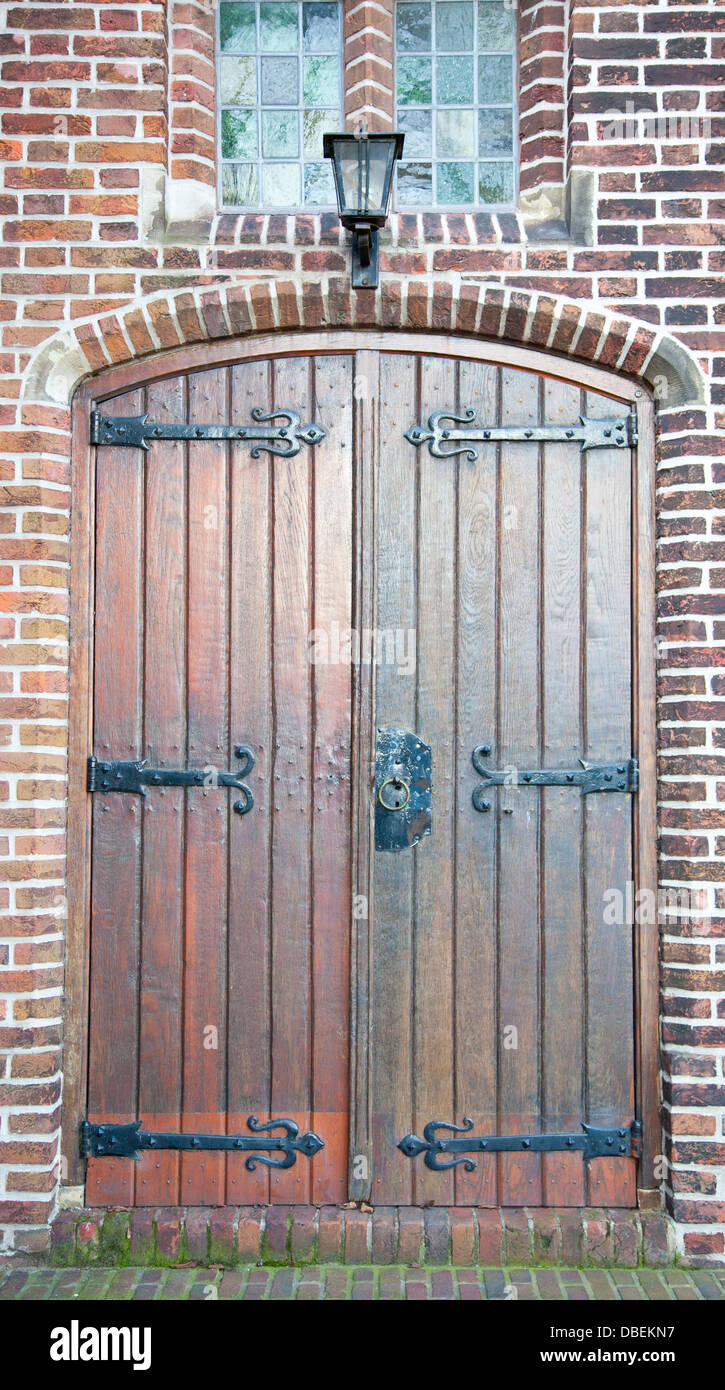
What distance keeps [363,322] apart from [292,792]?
1.47 meters

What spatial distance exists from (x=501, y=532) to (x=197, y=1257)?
2.35m

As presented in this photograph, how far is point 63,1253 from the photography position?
2.83 meters

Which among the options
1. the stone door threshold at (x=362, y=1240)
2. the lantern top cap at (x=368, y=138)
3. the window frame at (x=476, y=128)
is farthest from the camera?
the window frame at (x=476, y=128)

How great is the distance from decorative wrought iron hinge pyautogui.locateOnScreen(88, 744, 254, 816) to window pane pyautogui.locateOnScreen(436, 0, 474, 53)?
2345 mm

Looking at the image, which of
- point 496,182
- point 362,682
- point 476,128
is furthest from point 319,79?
point 362,682

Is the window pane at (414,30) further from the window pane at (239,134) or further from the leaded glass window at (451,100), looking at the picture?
the window pane at (239,134)

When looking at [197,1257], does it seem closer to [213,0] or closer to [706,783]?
[706,783]

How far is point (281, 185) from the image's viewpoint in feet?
10.3

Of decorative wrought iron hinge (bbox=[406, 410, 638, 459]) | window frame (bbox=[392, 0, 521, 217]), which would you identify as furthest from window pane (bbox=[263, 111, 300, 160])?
decorative wrought iron hinge (bbox=[406, 410, 638, 459])

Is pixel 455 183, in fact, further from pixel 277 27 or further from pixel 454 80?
pixel 277 27

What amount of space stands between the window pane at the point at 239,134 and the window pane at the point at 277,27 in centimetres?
22

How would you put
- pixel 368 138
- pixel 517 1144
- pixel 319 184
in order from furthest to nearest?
1. pixel 319 184
2. pixel 517 1144
3. pixel 368 138

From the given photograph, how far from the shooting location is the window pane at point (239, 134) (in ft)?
10.3

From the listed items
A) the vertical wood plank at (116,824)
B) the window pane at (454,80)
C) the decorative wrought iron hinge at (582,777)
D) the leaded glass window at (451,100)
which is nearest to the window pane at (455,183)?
the leaded glass window at (451,100)
